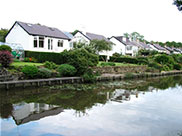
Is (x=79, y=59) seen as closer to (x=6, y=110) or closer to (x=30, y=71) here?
(x=30, y=71)

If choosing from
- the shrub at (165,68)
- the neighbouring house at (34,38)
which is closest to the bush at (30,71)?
the neighbouring house at (34,38)

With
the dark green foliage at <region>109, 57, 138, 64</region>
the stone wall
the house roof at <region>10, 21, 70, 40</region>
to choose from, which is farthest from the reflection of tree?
the dark green foliage at <region>109, 57, 138, 64</region>

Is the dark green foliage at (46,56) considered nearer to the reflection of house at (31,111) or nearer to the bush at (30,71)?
the bush at (30,71)

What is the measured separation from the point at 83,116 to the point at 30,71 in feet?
30.0

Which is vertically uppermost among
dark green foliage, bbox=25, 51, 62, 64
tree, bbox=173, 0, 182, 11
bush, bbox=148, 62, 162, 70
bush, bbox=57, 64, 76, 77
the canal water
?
tree, bbox=173, 0, 182, 11

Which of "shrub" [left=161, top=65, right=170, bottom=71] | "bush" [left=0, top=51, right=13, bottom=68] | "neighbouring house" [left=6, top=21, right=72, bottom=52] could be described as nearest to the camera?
"bush" [left=0, top=51, right=13, bottom=68]

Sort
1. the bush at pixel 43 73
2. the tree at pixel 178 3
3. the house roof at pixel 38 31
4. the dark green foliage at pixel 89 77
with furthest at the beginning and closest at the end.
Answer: the house roof at pixel 38 31
the dark green foliage at pixel 89 77
the bush at pixel 43 73
the tree at pixel 178 3

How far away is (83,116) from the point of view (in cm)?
941

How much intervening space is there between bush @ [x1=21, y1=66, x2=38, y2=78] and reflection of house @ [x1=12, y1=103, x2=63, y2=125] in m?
6.00

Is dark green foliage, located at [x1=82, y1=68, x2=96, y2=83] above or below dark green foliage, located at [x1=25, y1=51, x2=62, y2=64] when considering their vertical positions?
below

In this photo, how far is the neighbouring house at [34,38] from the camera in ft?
94.9

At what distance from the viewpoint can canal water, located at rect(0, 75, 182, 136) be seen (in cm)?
750

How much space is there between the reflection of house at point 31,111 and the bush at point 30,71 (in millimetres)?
5999

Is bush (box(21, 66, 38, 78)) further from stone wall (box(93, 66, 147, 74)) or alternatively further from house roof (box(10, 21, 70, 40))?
house roof (box(10, 21, 70, 40))
